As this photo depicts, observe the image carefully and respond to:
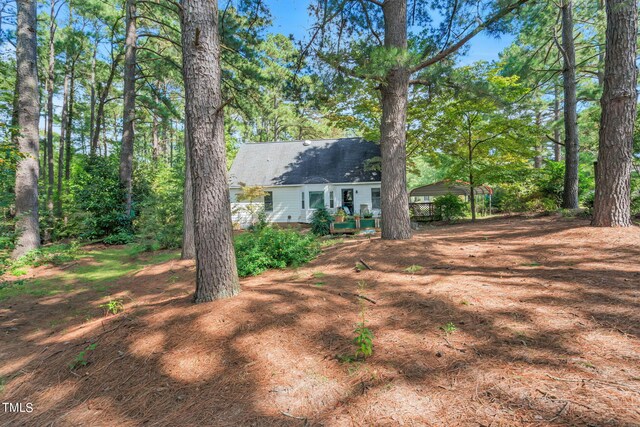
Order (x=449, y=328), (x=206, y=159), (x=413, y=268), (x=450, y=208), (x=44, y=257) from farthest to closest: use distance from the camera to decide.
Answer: (x=450, y=208) → (x=44, y=257) → (x=413, y=268) → (x=206, y=159) → (x=449, y=328)

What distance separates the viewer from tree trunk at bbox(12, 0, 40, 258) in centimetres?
864

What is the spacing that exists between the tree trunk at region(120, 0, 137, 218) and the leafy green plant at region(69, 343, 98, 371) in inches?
443

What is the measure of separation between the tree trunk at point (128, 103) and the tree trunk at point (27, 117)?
327cm

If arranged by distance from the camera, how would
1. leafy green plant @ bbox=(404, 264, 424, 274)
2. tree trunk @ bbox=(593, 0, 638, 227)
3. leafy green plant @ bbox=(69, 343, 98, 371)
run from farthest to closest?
tree trunk @ bbox=(593, 0, 638, 227) → leafy green plant @ bbox=(404, 264, 424, 274) → leafy green plant @ bbox=(69, 343, 98, 371)

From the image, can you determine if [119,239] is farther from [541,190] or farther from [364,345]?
[541,190]

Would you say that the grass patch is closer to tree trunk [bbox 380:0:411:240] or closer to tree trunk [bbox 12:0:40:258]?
tree trunk [bbox 12:0:40:258]

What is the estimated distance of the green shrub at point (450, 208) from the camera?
15.0 m

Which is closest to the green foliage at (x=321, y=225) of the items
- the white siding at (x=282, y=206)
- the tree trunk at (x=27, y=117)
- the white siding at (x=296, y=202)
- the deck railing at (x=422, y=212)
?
the white siding at (x=296, y=202)

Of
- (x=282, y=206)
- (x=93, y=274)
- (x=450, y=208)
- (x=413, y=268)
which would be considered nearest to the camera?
(x=413, y=268)

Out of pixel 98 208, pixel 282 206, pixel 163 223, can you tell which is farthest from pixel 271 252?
pixel 282 206

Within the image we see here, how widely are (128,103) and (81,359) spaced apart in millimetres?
12885

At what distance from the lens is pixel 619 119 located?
519 cm

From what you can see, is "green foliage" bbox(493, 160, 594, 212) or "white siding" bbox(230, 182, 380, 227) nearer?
"green foliage" bbox(493, 160, 594, 212)

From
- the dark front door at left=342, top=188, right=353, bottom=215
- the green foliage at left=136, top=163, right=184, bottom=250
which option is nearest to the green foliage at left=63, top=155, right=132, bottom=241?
the green foliage at left=136, top=163, right=184, bottom=250
